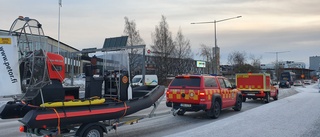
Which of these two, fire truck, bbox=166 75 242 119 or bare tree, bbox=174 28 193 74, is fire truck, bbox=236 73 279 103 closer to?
fire truck, bbox=166 75 242 119

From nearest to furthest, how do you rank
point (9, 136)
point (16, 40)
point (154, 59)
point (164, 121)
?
point (16, 40), point (9, 136), point (164, 121), point (154, 59)

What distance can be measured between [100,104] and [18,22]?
2.54 metres

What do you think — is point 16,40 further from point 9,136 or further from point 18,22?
point 9,136

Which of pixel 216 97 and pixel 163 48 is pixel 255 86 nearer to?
pixel 216 97

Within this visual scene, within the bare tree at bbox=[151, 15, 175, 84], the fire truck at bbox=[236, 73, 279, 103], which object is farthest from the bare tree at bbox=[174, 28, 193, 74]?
the fire truck at bbox=[236, 73, 279, 103]

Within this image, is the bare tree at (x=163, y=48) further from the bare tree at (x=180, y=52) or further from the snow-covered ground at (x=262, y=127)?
the snow-covered ground at (x=262, y=127)

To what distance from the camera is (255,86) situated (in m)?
21.2

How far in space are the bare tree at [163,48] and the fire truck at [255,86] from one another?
3320 cm

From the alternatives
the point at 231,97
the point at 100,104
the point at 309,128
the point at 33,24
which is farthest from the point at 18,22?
the point at 231,97

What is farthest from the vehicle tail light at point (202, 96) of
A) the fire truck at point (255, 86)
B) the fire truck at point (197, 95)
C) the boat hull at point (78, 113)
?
the fire truck at point (255, 86)

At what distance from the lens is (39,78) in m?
6.58

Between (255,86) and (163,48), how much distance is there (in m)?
35.4

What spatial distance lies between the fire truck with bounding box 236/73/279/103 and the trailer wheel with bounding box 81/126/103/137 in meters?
15.4

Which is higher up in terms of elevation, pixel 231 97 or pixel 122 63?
pixel 122 63
